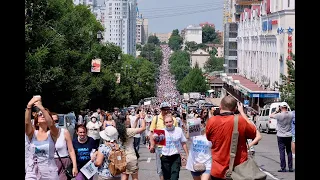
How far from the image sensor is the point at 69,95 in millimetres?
41469

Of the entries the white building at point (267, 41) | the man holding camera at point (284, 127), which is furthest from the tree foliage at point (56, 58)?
the white building at point (267, 41)

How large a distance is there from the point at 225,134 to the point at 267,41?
8426 cm

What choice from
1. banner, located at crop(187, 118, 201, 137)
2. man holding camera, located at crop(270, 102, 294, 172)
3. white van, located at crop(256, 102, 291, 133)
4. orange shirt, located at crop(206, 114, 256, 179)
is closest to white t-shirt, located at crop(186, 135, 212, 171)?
banner, located at crop(187, 118, 201, 137)

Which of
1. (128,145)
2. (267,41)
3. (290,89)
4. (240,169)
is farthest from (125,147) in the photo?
(267,41)

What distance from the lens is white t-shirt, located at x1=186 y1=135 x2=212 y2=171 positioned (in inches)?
442

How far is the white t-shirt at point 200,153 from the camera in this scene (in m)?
11.2

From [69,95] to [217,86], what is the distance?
13821 centimetres

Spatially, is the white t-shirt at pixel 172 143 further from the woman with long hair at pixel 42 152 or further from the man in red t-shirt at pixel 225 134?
the man in red t-shirt at pixel 225 134

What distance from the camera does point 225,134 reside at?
8055 mm

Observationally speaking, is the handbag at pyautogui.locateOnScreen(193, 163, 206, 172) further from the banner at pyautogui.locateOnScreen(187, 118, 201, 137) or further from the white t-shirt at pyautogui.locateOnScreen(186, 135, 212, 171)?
the banner at pyautogui.locateOnScreen(187, 118, 201, 137)

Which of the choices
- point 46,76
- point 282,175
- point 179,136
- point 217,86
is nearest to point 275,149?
point 282,175

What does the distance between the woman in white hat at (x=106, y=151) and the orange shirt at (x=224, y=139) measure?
103 inches

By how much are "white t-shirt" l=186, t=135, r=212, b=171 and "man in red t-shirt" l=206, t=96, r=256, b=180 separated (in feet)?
9.81
